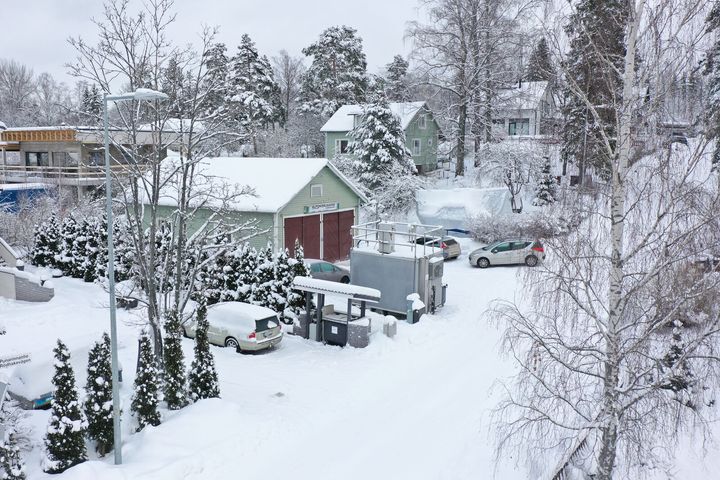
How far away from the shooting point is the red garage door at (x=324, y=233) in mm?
27094

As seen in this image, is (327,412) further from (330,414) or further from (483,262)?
(483,262)

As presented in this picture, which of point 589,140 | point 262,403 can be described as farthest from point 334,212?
point 589,140

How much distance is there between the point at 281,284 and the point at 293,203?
6335 mm

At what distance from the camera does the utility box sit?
848 inches

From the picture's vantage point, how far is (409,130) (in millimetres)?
49312

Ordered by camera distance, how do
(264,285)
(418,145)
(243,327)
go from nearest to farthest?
(243,327), (264,285), (418,145)

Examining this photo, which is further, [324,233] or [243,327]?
[324,233]

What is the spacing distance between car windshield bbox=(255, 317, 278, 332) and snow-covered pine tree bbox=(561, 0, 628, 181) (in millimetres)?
11005

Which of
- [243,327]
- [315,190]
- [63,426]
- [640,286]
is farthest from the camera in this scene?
[315,190]

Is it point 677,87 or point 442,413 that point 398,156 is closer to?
point 442,413

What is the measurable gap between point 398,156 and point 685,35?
30.8m

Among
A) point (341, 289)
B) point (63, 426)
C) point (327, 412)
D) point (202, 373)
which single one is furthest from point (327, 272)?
point (63, 426)

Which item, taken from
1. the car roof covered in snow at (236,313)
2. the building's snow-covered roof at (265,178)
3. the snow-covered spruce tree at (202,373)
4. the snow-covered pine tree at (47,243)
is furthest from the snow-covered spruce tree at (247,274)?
the snow-covered pine tree at (47,243)

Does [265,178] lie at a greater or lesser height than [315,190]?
greater
